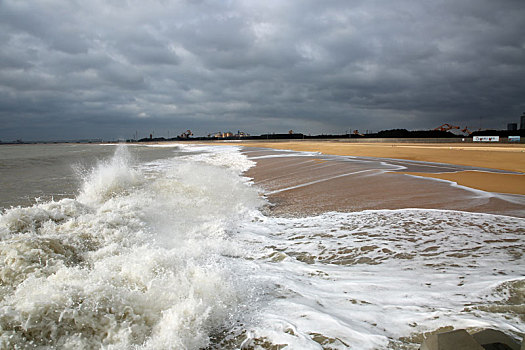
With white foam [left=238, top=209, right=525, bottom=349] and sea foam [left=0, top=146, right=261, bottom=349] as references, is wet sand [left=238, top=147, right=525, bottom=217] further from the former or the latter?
sea foam [left=0, top=146, right=261, bottom=349]

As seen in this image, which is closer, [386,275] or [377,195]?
[386,275]

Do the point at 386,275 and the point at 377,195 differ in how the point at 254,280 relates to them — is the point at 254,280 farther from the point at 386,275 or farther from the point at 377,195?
the point at 377,195

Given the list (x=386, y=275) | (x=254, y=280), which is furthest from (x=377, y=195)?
(x=254, y=280)

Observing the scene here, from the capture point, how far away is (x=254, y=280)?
3.79m

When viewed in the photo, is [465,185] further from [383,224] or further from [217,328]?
[217,328]

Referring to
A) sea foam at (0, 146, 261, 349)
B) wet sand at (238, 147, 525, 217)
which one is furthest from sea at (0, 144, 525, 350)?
wet sand at (238, 147, 525, 217)

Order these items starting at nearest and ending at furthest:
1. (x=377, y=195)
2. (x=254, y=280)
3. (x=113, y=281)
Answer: (x=113, y=281) → (x=254, y=280) → (x=377, y=195)

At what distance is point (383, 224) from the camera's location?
5887 mm

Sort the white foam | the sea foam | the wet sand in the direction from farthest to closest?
the wet sand < the white foam < the sea foam

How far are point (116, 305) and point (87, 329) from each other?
0.30 metres

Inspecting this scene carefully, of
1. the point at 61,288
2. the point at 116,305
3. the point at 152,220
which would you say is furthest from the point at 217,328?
the point at 152,220

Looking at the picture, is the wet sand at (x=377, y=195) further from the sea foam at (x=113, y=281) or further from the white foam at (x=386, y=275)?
the sea foam at (x=113, y=281)

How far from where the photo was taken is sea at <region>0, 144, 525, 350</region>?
103 inches

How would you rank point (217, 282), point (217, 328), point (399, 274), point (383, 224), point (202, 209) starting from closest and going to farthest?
point (217, 328)
point (217, 282)
point (399, 274)
point (383, 224)
point (202, 209)
